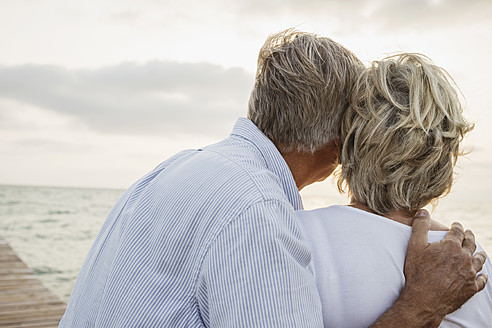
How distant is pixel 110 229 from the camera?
Answer: 5.10 feet

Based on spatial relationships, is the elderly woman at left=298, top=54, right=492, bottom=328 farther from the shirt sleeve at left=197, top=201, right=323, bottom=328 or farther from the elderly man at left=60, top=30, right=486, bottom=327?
the shirt sleeve at left=197, top=201, right=323, bottom=328

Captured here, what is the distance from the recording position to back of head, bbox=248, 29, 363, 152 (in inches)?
62.6

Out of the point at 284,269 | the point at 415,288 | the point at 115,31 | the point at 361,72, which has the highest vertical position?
the point at 361,72

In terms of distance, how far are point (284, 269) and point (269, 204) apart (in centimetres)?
14

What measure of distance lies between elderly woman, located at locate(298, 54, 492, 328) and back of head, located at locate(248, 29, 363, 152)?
0.19 feet

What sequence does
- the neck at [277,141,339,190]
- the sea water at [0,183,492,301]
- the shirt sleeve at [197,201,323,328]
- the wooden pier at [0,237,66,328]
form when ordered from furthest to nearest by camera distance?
1. the sea water at [0,183,492,301]
2. the wooden pier at [0,237,66,328]
3. the neck at [277,141,339,190]
4. the shirt sleeve at [197,201,323,328]

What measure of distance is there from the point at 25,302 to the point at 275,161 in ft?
13.3

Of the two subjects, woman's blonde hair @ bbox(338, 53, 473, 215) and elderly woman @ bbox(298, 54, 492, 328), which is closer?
elderly woman @ bbox(298, 54, 492, 328)

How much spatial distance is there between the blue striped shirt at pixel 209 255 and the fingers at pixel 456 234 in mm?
505

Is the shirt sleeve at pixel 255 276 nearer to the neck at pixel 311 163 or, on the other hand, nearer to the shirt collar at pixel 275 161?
the shirt collar at pixel 275 161

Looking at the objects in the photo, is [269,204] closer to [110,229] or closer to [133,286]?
[133,286]

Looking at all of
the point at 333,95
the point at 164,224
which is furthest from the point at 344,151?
the point at 164,224

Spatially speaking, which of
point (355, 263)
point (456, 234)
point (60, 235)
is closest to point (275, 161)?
point (355, 263)

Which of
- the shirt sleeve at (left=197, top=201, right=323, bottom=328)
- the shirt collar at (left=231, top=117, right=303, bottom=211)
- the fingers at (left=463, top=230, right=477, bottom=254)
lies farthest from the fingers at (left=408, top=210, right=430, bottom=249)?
the shirt sleeve at (left=197, top=201, right=323, bottom=328)
